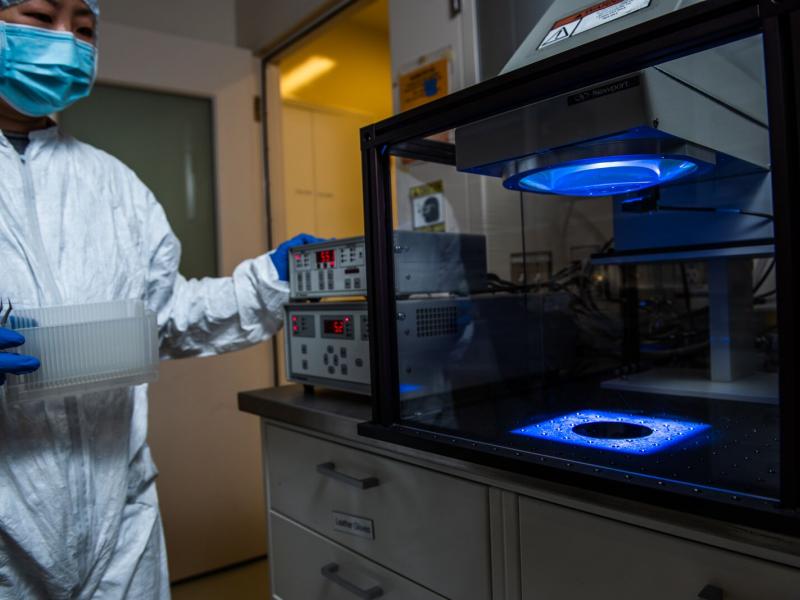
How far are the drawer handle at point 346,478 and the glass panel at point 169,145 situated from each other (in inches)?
55.1

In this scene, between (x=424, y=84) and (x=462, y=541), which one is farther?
(x=424, y=84)

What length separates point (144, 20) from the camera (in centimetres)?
228

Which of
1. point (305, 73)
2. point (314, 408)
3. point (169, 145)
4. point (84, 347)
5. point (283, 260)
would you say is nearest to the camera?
point (84, 347)

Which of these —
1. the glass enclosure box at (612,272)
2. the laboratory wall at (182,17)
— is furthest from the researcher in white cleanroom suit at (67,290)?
the laboratory wall at (182,17)

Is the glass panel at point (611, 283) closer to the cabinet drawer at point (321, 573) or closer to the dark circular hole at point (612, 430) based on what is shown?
the dark circular hole at point (612, 430)

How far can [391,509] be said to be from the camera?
0.96 meters

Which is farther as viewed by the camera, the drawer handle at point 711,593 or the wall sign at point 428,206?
the wall sign at point 428,206

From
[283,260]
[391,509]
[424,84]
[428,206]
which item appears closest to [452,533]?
[391,509]

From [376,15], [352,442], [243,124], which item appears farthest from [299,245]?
[376,15]

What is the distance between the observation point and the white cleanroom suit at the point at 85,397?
990mm

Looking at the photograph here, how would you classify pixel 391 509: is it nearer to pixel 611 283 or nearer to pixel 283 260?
pixel 283 260

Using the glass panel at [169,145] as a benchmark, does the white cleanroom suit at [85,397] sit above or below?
below

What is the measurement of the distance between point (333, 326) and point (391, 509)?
0.37 metres

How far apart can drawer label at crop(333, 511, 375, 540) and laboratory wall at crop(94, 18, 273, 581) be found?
126 cm
